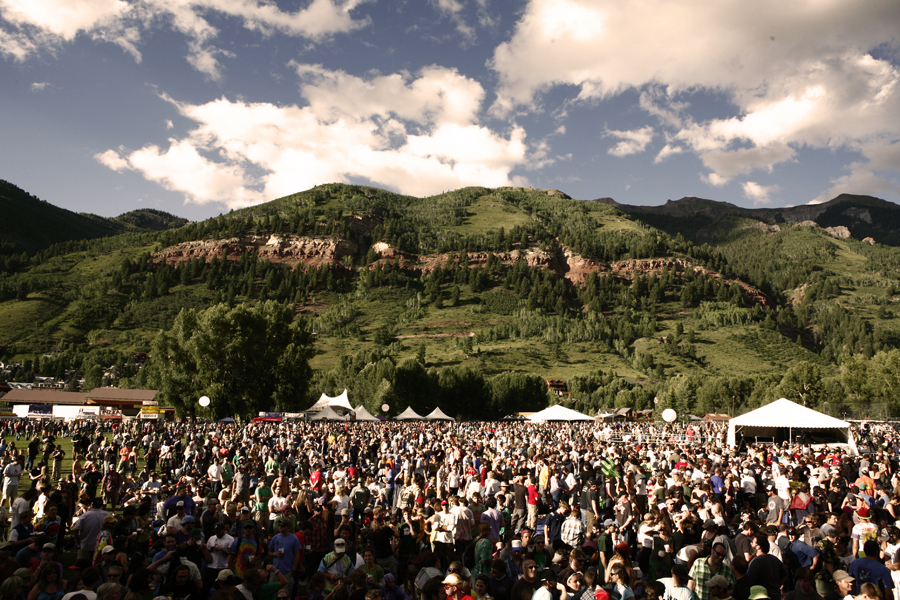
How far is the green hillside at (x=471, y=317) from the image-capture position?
8612cm

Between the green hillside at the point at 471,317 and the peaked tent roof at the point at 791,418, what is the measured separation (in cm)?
3796

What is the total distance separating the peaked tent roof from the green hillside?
38.0 metres

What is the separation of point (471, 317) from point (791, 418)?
125 metres

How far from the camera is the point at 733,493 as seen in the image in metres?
12.1

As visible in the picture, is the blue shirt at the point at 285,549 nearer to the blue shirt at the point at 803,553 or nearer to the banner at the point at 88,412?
the blue shirt at the point at 803,553

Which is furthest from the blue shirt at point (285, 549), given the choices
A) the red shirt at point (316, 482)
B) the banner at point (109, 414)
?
the banner at point (109, 414)

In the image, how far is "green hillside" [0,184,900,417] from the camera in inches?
3391

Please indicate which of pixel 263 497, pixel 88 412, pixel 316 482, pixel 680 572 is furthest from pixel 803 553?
pixel 88 412

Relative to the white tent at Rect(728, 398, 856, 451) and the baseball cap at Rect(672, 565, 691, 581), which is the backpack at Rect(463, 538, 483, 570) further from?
the white tent at Rect(728, 398, 856, 451)

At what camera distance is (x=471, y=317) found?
485 ft

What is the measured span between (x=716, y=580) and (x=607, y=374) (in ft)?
362

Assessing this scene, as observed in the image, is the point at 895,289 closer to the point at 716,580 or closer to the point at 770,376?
the point at 770,376

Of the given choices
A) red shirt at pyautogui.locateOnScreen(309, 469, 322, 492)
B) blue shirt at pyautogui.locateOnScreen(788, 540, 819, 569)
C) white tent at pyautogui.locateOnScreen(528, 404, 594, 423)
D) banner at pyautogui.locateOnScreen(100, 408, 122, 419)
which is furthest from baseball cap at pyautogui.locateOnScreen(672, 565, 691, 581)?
banner at pyautogui.locateOnScreen(100, 408, 122, 419)

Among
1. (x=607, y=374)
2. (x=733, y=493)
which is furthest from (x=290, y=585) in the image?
(x=607, y=374)
